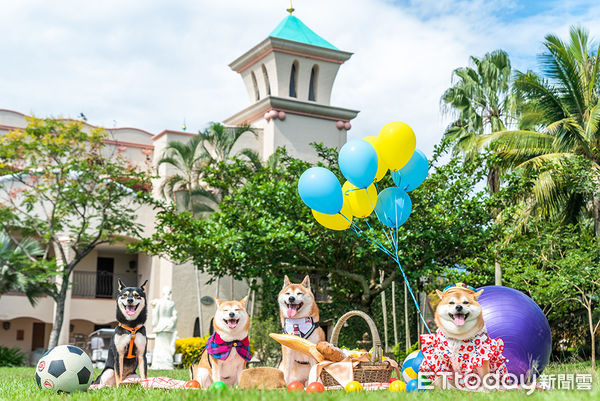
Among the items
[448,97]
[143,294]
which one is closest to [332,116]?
[448,97]

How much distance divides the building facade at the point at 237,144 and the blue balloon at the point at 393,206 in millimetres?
14091

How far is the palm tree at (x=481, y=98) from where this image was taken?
21.7 meters

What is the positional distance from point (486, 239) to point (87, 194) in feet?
41.9

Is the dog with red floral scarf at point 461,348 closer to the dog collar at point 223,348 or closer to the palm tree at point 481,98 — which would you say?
the dog collar at point 223,348

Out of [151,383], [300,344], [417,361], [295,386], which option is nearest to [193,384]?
[151,383]

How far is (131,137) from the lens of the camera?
27359 millimetres

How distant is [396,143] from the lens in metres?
9.88

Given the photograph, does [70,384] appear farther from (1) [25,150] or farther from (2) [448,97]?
(2) [448,97]

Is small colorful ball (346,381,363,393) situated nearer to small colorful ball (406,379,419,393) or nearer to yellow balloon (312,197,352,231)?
small colorful ball (406,379,419,393)

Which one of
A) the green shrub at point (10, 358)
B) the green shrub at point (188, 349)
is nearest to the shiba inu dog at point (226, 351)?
the green shrub at point (188, 349)

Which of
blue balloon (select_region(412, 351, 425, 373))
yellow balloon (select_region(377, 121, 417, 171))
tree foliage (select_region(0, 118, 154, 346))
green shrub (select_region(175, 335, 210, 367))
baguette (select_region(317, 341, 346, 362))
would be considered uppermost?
tree foliage (select_region(0, 118, 154, 346))

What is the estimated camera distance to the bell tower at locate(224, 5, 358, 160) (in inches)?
984

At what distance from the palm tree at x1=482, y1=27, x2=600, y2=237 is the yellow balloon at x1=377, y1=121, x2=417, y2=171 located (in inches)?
319

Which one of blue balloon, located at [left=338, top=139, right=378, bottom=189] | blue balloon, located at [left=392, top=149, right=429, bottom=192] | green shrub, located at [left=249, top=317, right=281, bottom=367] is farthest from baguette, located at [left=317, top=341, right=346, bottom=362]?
green shrub, located at [left=249, top=317, right=281, bottom=367]
